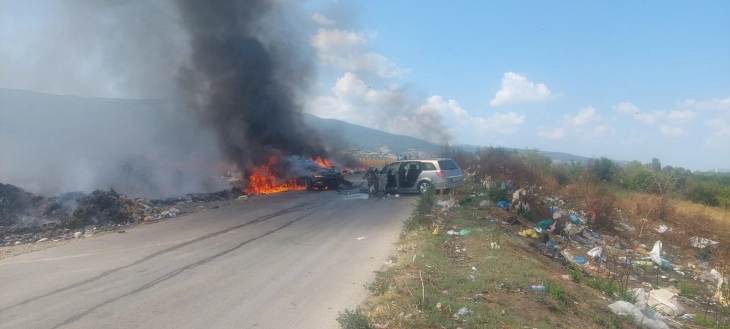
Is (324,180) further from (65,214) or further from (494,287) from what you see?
(494,287)

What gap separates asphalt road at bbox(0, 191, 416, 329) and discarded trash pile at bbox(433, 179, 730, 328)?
290cm

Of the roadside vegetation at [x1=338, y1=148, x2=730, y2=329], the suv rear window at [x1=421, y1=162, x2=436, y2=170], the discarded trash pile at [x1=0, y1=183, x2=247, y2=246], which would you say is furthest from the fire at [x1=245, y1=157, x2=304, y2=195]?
the roadside vegetation at [x1=338, y1=148, x2=730, y2=329]

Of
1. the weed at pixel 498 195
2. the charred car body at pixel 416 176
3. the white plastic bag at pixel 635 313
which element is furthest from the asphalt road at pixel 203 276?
the charred car body at pixel 416 176

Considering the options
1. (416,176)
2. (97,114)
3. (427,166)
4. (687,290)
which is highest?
(97,114)

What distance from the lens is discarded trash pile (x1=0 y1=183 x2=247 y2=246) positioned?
37.3 feet

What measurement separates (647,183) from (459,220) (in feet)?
68.0

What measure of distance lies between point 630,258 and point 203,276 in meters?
7.84

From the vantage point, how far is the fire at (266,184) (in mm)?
23341

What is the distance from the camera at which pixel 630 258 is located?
8438 mm

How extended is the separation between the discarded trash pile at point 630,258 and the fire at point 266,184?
11.4 meters

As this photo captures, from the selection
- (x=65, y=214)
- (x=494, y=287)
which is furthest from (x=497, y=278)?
(x=65, y=214)

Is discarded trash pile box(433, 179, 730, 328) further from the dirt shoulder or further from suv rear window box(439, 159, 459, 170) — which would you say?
suv rear window box(439, 159, 459, 170)

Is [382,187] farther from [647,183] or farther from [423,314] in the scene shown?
[647,183]

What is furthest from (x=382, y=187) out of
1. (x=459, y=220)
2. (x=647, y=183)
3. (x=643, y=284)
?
(x=647, y=183)
